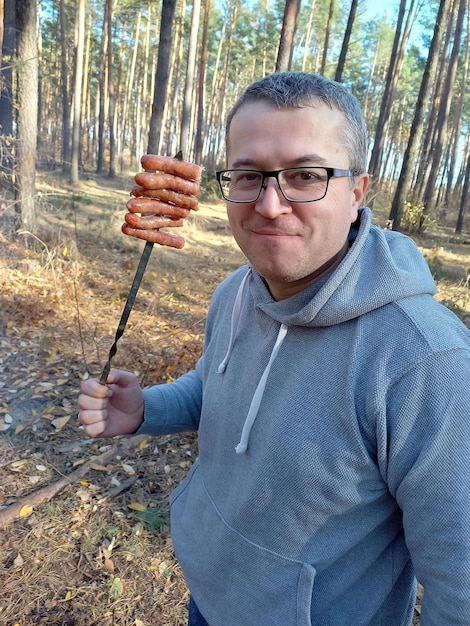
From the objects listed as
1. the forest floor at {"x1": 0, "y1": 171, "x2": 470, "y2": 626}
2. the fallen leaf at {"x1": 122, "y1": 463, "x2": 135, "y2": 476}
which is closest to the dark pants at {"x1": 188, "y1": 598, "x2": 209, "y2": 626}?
the forest floor at {"x1": 0, "y1": 171, "x2": 470, "y2": 626}

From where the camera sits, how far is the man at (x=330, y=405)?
934mm

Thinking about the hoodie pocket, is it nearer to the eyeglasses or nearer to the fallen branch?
the eyeglasses

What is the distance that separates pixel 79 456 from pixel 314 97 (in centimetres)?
354

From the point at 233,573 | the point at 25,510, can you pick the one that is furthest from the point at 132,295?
the point at 25,510

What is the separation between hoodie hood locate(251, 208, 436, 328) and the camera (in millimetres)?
1040

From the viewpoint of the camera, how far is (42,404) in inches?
170

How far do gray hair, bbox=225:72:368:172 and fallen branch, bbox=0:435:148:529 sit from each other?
315 cm

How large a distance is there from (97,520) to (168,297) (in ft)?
15.4

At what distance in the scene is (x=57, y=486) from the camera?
11.0 feet

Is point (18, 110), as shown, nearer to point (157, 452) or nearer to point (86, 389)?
point (157, 452)

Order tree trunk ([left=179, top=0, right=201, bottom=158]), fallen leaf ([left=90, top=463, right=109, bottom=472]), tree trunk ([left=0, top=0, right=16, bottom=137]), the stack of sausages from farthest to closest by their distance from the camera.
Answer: tree trunk ([left=179, top=0, right=201, bottom=158]) → tree trunk ([left=0, top=0, right=16, bottom=137]) → fallen leaf ([left=90, top=463, right=109, bottom=472]) → the stack of sausages

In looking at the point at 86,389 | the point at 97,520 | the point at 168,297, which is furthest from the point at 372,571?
the point at 168,297

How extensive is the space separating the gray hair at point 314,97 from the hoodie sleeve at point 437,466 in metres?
0.59

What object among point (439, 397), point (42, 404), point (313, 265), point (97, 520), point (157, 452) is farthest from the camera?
point (42, 404)
